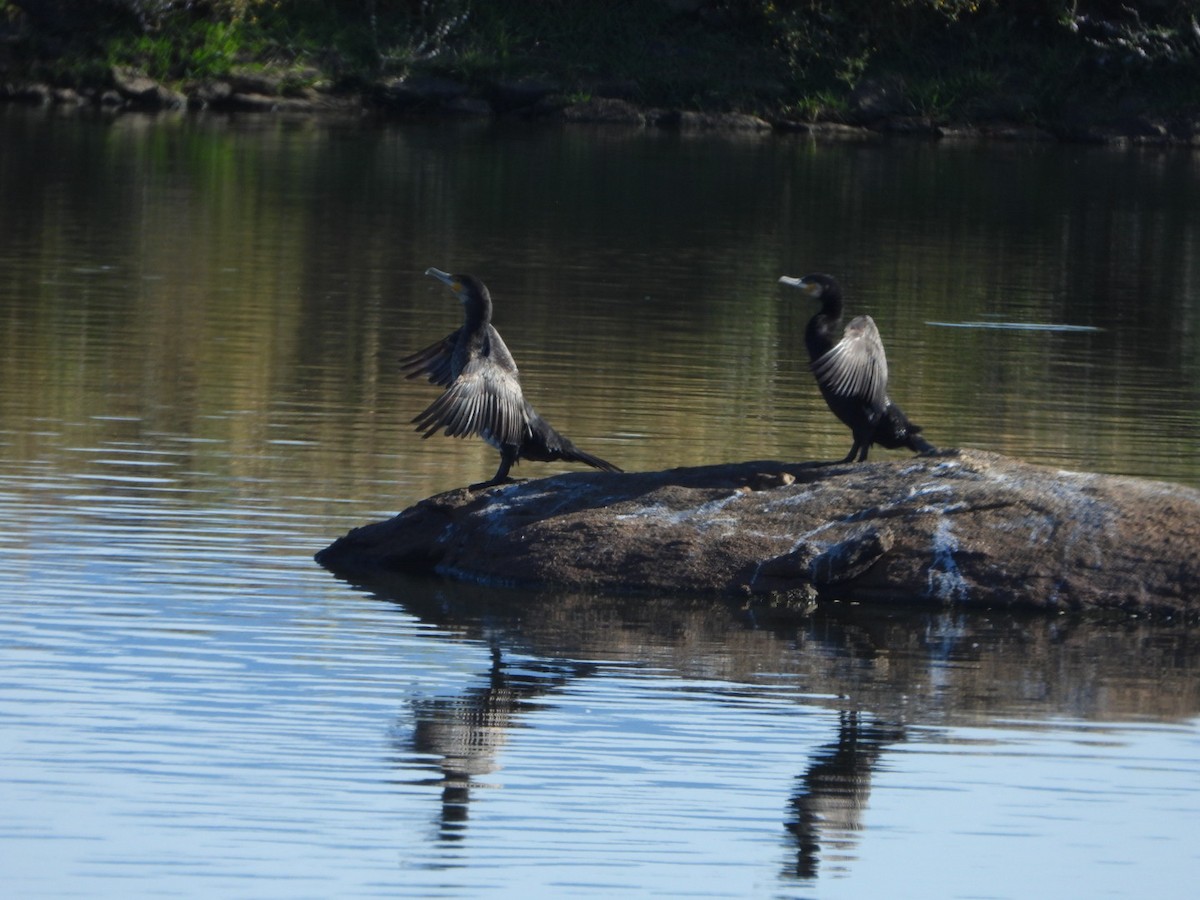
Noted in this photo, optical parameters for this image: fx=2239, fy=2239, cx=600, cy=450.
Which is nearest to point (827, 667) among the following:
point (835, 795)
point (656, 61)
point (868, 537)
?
point (868, 537)

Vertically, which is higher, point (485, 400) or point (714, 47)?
point (714, 47)

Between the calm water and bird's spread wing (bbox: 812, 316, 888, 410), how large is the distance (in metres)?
1.08

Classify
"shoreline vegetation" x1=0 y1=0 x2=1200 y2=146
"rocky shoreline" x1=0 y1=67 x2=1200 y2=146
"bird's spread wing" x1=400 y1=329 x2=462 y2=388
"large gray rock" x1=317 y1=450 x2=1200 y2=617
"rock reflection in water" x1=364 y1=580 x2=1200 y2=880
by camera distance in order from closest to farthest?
1. "rock reflection in water" x1=364 y1=580 x2=1200 y2=880
2. "large gray rock" x1=317 y1=450 x2=1200 y2=617
3. "bird's spread wing" x1=400 y1=329 x2=462 y2=388
4. "shoreline vegetation" x1=0 y1=0 x2=1200 y2=146
5. "rocky shoreline" x1=0 y1=67 x2=1200 y2=146

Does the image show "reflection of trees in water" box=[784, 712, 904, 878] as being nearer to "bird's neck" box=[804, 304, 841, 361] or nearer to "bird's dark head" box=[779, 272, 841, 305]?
"bird's neck" box=[804, 304, 841, 361]

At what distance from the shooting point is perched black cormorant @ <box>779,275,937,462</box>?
9.93m

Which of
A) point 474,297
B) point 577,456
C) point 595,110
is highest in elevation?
point 595,110

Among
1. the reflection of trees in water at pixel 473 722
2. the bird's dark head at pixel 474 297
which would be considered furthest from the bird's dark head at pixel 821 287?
the reflection of trees in water at pixel 473 722

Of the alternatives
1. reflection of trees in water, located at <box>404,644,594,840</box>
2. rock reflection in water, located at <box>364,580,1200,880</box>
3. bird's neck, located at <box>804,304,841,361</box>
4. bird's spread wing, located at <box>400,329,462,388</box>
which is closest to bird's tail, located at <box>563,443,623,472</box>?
bird's spread wing, located at <box>400,329,462,388</box>

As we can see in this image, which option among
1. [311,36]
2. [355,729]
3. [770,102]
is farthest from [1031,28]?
[355,729]

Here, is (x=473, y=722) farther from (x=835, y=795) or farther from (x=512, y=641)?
(x=835, y=795)

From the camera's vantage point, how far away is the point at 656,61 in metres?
47.3

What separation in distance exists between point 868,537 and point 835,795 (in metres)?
2.53

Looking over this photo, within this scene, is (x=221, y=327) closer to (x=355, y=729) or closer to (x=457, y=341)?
(x=457, y=341)

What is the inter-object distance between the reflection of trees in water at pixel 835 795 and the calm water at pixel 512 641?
0.02 metres
